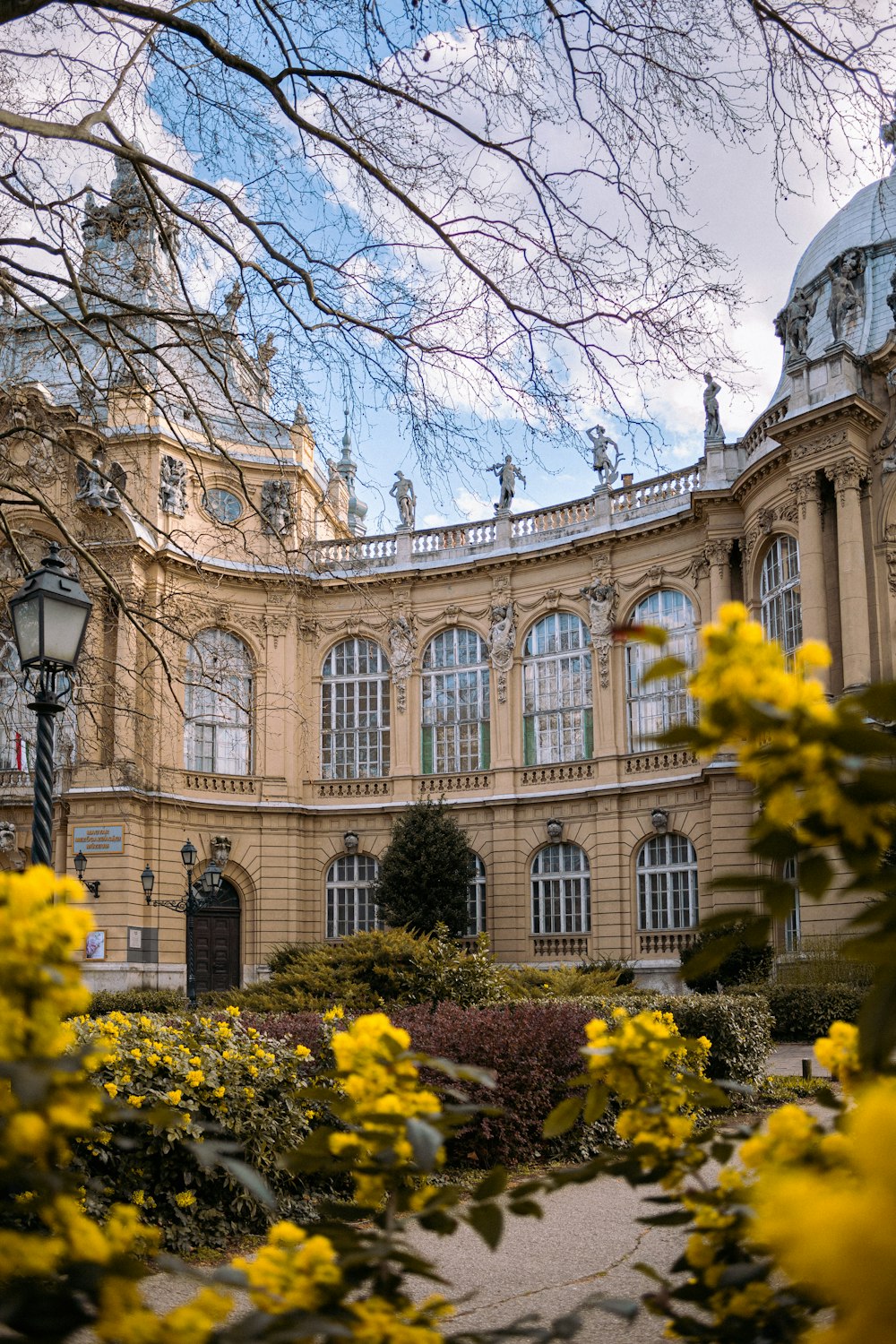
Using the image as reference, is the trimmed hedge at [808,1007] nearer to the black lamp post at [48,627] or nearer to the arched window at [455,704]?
the arched window at [455,704]

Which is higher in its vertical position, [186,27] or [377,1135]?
[186,27]

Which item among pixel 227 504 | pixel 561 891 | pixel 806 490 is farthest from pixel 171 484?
pixel 806 490

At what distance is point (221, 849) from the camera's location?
3288 cm

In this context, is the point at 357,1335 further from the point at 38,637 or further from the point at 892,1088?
the point at 38,637

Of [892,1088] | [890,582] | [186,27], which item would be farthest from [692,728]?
[890,582]

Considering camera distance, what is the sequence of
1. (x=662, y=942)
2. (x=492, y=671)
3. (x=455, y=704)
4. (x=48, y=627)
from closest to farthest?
(x=48, y=627), (x=662, y=942), (x=492, y=671), (x=455, y=704)

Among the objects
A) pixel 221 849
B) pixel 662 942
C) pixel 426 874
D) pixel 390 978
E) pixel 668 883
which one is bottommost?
pixel 662 942

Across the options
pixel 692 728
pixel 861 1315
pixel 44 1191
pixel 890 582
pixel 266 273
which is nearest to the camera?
pixel 861 1315

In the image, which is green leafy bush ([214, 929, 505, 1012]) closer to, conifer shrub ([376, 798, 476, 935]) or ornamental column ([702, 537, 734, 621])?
conifer shrub ([376, 798, 476, 935])

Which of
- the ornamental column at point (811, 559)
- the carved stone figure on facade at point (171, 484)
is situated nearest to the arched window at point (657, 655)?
the ornamental column at point (811, 559)

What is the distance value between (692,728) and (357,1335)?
106 centimetres

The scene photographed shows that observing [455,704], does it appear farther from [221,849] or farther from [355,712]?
[221,849]

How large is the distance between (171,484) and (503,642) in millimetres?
10235

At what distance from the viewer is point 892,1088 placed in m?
1.48
